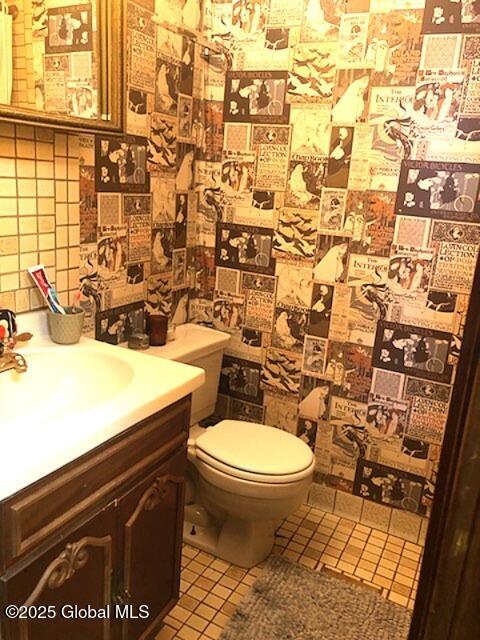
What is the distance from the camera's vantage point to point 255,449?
1.81 m

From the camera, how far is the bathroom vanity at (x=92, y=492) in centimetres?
93

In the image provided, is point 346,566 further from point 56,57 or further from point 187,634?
point 56,57

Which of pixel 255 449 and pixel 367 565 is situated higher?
pixel 255 449

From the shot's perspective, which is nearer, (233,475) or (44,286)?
(44,286)

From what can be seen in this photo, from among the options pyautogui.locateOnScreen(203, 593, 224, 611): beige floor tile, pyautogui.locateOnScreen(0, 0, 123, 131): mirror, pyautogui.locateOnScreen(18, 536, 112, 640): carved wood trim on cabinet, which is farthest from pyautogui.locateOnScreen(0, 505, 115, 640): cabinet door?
pyautogui.locateOnScreen(0, 0, 123, 131): mirror

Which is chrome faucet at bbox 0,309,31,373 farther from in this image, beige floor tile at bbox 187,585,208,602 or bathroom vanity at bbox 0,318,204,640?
beige floor tile at bbox 187,585,208,602

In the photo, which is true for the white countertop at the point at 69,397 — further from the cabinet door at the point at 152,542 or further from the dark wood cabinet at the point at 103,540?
the cabinet door at the point at 152,542

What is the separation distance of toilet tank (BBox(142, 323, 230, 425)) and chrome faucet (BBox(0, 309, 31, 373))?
23.7 inches

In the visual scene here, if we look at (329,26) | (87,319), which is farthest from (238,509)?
(329,26)

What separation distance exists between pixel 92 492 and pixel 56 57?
113 cm

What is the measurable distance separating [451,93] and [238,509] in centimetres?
156

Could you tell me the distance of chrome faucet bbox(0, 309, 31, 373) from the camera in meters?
1.29

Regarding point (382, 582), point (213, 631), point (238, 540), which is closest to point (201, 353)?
point (238, 540)

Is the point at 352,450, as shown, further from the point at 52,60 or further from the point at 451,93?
the point at 52,60
